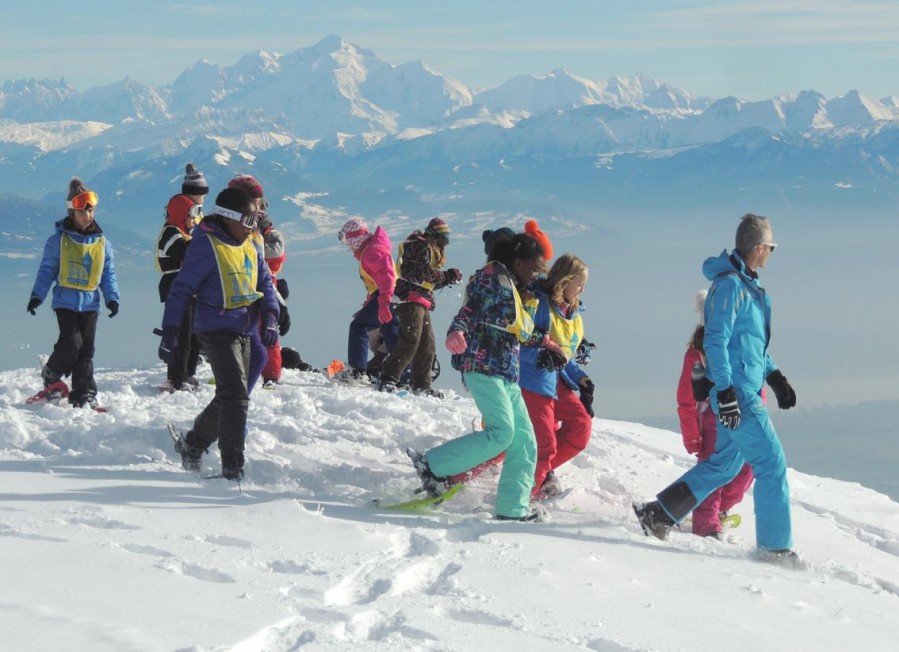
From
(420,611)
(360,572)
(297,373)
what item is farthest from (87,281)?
(420,611)

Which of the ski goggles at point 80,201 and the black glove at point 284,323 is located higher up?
the ski goggles at point 80,201

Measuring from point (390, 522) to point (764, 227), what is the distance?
9.80 ft

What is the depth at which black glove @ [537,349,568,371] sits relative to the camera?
264 inches

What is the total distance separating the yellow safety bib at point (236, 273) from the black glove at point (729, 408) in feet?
10.1

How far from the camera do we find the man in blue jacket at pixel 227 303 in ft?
21.4

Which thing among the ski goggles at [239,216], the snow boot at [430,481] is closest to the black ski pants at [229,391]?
the ski goggles at [239,216]

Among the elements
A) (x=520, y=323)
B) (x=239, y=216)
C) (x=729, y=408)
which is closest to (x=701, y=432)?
(x=729, y=408)

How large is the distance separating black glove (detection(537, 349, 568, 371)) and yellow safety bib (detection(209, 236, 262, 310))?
6.39 feet

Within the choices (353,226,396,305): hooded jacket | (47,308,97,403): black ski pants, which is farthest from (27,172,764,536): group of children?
(353,226,396,305): hooded jacket

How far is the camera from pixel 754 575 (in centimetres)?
588

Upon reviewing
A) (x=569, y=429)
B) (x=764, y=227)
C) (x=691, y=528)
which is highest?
(x=764, y=227)

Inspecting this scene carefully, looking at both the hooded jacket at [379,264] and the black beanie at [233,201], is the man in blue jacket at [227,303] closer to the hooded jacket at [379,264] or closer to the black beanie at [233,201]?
the black beanie at [233,201]

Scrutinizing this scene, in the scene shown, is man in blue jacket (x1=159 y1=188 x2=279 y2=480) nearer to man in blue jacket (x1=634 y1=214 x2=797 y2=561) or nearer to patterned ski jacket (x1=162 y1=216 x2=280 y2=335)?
patterned ski jacket (x1=162 y1=216 x2=280 y2=335)

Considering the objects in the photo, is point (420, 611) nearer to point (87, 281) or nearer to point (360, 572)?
point (360, 572)
